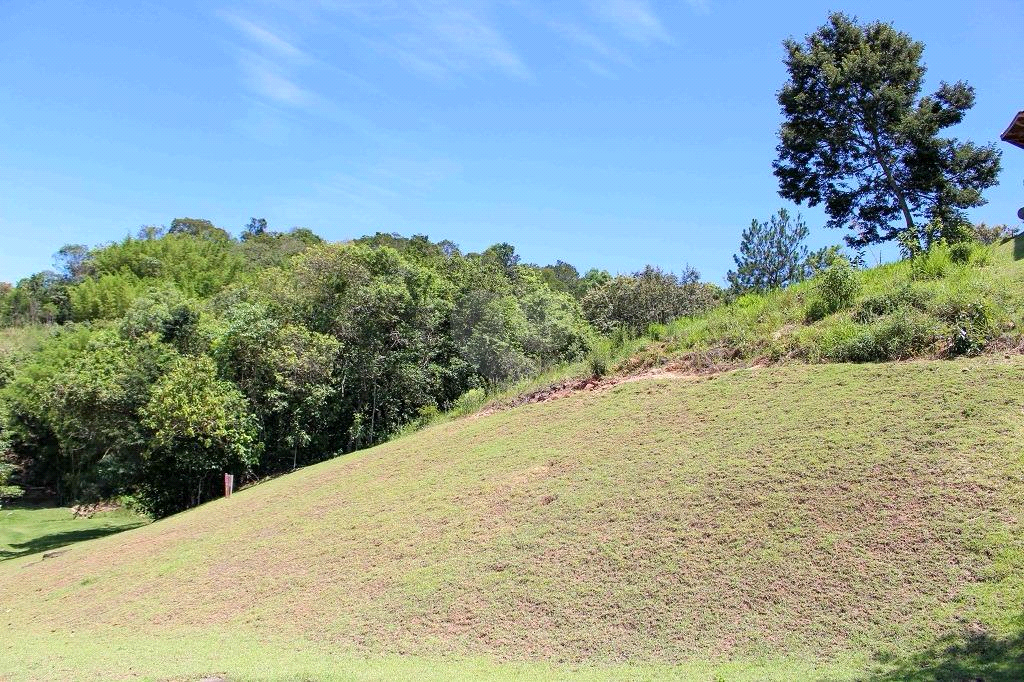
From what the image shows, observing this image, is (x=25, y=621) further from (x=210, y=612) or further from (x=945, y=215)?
(x=945, y=215)

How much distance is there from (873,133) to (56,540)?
3155 centimetres

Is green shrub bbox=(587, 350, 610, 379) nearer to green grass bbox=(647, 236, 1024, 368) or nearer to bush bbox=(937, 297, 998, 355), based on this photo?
green grass bbox=(647, 236, 1024, 368)

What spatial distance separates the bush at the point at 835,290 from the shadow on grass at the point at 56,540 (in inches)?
938

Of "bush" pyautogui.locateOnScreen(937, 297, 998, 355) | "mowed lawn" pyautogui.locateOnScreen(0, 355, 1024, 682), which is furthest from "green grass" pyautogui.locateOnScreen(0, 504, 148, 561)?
"bush" pyautogui.locateOnScreen(937, 297, 998, 355)

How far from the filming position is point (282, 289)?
29.6 meters

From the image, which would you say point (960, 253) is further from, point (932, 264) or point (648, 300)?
point (648, 300)

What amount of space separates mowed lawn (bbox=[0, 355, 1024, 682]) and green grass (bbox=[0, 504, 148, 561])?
42.1 feet

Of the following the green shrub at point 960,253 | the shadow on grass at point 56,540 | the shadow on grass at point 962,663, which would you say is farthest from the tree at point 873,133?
the shadow on grass at point 56,540

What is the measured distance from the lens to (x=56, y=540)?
85.8 feet

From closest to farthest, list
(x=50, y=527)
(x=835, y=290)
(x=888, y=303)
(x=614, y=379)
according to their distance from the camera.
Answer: (x=888, y=303)
(x=835, y=290)
(x=614, y=379)
(x=50, y=527)

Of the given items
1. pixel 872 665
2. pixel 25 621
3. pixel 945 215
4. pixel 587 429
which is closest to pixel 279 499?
pixel 25 621

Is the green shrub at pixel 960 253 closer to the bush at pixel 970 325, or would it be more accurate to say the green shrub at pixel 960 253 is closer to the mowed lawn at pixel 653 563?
the bush at pixel 970 325

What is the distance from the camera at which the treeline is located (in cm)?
2358

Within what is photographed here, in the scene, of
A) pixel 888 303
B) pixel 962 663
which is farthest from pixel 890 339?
pixel 962 663
